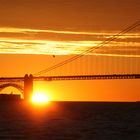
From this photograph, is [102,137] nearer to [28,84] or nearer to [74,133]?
[74,133]

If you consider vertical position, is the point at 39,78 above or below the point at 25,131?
above

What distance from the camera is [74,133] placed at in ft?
211

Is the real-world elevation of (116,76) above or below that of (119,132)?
above

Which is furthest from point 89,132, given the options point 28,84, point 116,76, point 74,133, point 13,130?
point 28,84

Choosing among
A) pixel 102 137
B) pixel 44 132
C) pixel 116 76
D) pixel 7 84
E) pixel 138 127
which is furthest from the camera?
pixel 7 84

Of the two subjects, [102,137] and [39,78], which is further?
[39,78]

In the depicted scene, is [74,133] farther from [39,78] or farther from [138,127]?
[39,78]

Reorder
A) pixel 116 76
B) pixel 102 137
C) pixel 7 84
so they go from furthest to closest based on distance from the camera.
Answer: pixel 7 84, pixel 116 76, pixel 102 137

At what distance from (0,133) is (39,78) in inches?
4513

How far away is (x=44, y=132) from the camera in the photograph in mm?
64938

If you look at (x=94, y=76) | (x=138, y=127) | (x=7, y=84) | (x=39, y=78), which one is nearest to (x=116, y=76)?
(x=94, y=76)

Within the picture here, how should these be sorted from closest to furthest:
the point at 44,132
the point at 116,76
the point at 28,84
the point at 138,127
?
1. the point at 44,132
2. the point at 138,127
3. the point at 116,76
4. the point at 28,84

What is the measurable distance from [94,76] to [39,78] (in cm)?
2034

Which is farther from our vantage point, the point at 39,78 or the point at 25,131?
the point at 39,78
